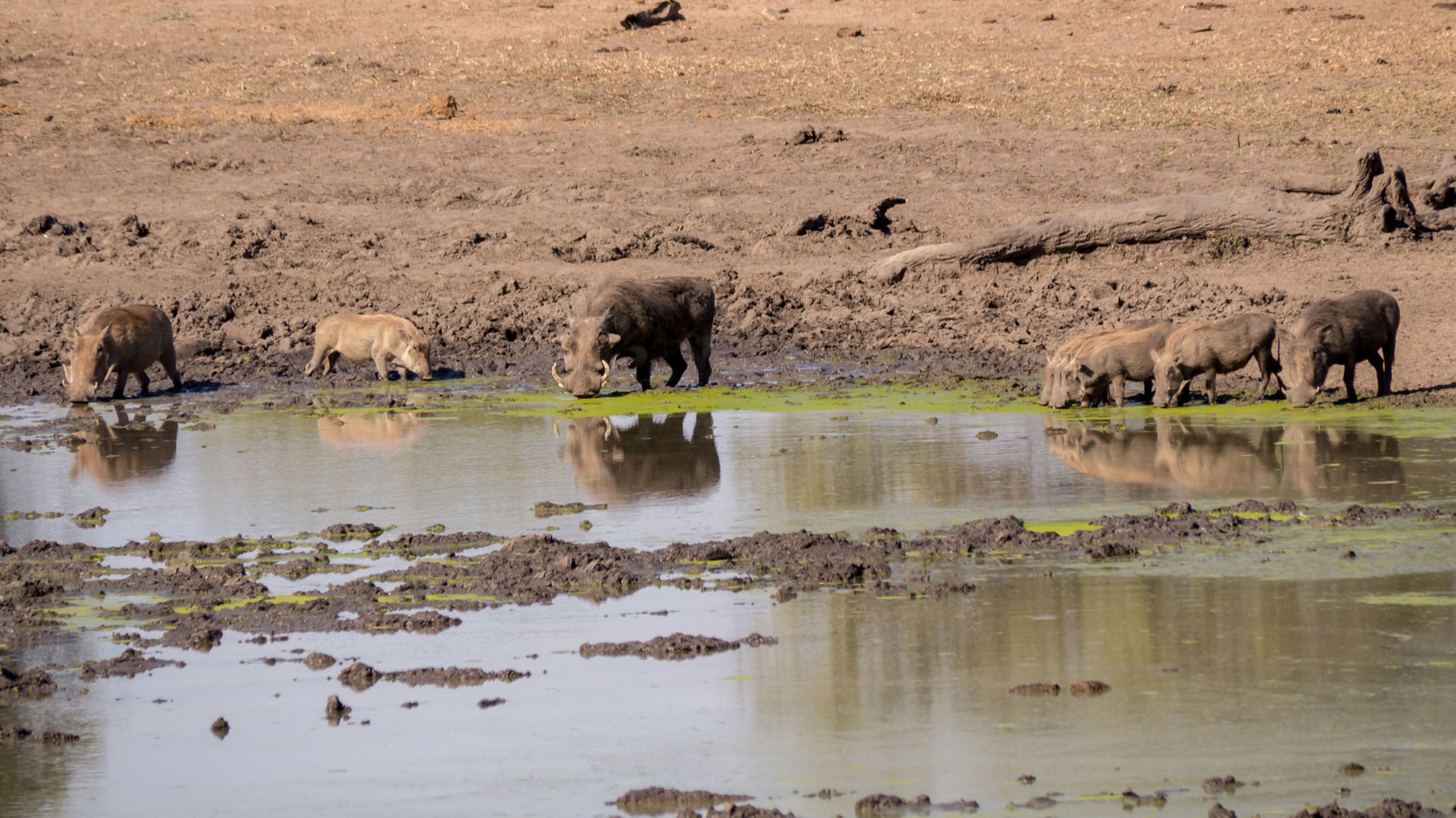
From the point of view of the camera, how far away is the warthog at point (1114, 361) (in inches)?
572

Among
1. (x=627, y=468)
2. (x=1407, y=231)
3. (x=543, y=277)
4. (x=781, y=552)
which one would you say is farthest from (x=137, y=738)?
(x=1407, y=231)

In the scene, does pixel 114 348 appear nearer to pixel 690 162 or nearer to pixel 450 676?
pixel 690 162

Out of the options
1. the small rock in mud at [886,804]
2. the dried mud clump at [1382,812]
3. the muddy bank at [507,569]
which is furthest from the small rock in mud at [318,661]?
the dried mud clump at [1382,812]

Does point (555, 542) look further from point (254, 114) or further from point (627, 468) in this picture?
point (254, 114)

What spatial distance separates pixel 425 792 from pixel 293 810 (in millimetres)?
422

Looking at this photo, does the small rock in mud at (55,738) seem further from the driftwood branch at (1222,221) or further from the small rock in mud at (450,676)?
the driftwood branch at (1222,221)

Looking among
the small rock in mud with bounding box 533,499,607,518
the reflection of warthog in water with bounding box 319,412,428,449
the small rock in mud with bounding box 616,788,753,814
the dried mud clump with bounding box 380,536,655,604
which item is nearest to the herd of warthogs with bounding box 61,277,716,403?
the reflection of warthog in water with bounding box 319,412,428,449

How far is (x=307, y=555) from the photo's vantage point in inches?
357

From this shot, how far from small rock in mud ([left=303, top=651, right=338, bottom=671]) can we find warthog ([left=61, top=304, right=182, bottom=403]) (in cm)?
1011

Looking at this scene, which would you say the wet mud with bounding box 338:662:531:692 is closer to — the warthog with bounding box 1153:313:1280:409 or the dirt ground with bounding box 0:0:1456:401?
the warthog with bounding box 1153:313:1280:409

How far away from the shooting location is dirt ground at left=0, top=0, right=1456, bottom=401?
749 inches

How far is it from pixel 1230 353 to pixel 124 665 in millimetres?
9981

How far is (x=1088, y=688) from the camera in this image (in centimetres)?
639

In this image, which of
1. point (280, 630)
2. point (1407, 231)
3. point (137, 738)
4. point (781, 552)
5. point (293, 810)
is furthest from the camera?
point (1407, 231)
